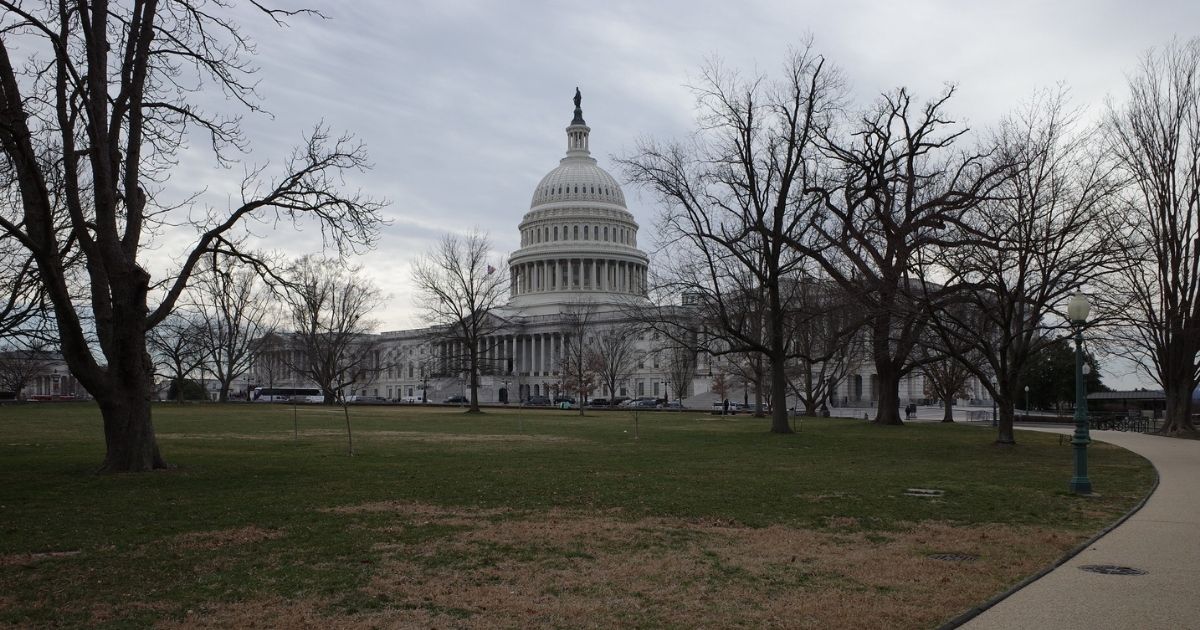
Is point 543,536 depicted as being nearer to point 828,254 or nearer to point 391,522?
point 391,522

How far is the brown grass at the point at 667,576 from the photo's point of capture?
8.52 metres

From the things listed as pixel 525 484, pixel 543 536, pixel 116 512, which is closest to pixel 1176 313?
pixel 525 484

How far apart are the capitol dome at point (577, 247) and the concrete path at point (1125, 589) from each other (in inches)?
5363

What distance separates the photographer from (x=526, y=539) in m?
12.5

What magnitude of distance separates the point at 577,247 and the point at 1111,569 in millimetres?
142349

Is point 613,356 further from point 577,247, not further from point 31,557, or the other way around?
point 31,557

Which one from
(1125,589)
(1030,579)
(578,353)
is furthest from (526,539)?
(578,353)

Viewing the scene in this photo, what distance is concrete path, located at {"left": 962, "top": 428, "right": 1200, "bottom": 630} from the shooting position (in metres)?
8.41

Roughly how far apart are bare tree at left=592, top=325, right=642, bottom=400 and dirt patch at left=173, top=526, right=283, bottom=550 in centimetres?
6927

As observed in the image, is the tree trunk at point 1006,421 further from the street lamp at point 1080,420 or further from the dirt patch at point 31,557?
the dirt patch at point 31,557

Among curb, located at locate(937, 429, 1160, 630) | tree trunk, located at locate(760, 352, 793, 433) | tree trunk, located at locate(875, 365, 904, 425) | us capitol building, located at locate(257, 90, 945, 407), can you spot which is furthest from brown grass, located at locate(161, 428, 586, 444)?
us capitol building, located at locate(257, 90, 945, 407)

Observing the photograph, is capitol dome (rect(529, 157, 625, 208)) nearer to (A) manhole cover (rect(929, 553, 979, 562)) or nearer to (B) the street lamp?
(B) the street lamp

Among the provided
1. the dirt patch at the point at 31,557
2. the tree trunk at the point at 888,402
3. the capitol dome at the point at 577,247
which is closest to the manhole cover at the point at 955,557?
the dirt patch at the point at 31,557

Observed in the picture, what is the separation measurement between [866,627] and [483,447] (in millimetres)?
23013
